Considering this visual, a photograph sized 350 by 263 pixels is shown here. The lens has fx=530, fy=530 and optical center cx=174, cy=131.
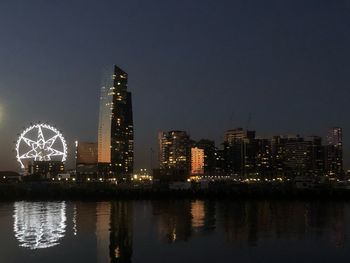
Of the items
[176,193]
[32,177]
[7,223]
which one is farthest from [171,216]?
[32,177]

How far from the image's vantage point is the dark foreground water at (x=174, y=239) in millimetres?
27062

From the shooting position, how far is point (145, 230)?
37.6 meters

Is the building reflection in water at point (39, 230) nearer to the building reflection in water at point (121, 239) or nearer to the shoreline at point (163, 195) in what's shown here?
the building reflection in water at point (121, 239)

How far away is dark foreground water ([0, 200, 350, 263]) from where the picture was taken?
2706 centimetres

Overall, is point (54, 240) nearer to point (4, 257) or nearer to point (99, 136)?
point (4, 257)

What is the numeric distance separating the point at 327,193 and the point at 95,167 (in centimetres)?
10028

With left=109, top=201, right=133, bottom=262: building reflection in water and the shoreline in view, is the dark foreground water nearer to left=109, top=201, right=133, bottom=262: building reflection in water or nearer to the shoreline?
left=109, top=201, right=133, bottom=262: building reflection in water

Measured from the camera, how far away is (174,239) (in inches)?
1293

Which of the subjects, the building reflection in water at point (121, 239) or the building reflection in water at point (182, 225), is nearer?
the building reflection in water at point (121, 239)

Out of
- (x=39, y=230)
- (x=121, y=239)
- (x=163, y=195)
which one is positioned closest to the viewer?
(x=121, y=239)

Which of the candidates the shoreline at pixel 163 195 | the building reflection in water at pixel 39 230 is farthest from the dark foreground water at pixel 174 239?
the shoreline at pixel 163 195

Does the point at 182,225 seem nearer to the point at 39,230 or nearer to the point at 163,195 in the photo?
the point at 39,230

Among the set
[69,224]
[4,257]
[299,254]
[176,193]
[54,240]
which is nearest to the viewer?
[4,257]

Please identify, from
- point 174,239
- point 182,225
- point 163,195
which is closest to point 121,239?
point 174,239
